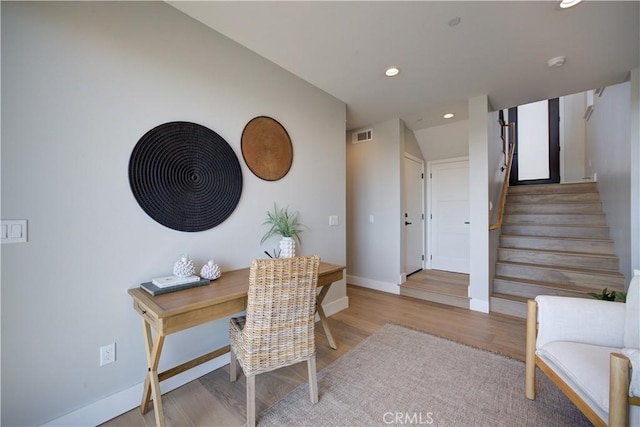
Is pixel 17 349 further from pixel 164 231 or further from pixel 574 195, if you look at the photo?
pixel 574 195

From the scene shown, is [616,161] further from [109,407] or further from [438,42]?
[109,407]

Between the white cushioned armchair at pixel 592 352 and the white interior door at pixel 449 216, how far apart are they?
3026 mm

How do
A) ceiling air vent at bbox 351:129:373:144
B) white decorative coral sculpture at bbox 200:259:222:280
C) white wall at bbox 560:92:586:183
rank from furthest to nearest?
1. white wall at bbox 560:92:586:183
2. ceiling air vent at bbox 351:129:373:144
3. white decorative coral sculpture at bbox 200:259:222:280

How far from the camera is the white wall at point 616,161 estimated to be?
2617mm

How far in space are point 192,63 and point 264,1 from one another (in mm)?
680

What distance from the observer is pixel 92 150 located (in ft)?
4.77

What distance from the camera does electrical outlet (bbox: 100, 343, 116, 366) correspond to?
1.50 m

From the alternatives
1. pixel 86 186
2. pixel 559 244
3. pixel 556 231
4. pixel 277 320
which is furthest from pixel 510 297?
pixel 86 186

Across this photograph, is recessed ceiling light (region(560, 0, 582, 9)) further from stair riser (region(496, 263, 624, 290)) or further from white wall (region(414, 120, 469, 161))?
stair riser (region(496, 263, 624, 290))

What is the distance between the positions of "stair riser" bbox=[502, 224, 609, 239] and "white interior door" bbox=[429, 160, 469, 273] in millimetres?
645

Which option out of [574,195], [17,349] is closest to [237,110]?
[17,349]

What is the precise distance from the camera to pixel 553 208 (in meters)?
3.96

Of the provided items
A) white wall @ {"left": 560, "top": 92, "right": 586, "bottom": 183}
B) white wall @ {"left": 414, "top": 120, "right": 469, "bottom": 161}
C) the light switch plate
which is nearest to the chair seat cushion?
the light switch plate

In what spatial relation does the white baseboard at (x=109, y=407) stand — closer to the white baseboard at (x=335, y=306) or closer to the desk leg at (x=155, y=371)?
the desk leg at (x=155, y=371)
